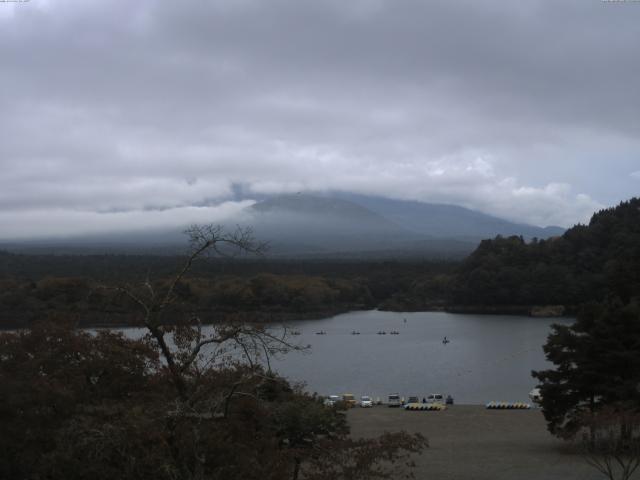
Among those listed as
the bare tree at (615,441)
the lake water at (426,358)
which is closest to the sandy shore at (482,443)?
the bare tree at (615,441)

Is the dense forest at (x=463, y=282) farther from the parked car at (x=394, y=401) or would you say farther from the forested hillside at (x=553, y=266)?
the parked car at (x=394, y=401)

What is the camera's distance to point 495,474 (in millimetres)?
12383

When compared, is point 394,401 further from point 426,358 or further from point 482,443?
point 426,358

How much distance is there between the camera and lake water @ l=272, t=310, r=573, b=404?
1038 inches

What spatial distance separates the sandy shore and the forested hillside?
33668 millimetres

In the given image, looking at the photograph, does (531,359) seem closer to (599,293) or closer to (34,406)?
(599,293)

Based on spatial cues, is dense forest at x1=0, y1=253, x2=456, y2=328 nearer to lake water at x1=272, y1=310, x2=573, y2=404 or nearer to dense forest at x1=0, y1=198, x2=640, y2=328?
dense forest at x1=0, y1=198, x2=640, y2=328

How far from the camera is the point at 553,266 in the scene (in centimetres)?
5581

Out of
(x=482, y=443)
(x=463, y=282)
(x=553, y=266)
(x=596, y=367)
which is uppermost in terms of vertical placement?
(x=553, y=266)

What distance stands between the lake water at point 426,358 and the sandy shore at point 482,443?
3.22 metres

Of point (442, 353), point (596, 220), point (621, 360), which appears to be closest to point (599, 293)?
point (596, 220)

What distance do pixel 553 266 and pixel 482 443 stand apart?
4257cm

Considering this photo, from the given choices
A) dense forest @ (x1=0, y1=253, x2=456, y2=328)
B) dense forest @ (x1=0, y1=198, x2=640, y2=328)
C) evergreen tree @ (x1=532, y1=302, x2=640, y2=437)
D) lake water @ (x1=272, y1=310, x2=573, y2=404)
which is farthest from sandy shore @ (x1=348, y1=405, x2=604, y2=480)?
dense forest @ (x1=0, y1=198, x2=640, y2=328)

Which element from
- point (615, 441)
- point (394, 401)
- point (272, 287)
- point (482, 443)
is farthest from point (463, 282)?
point (615, 441)
